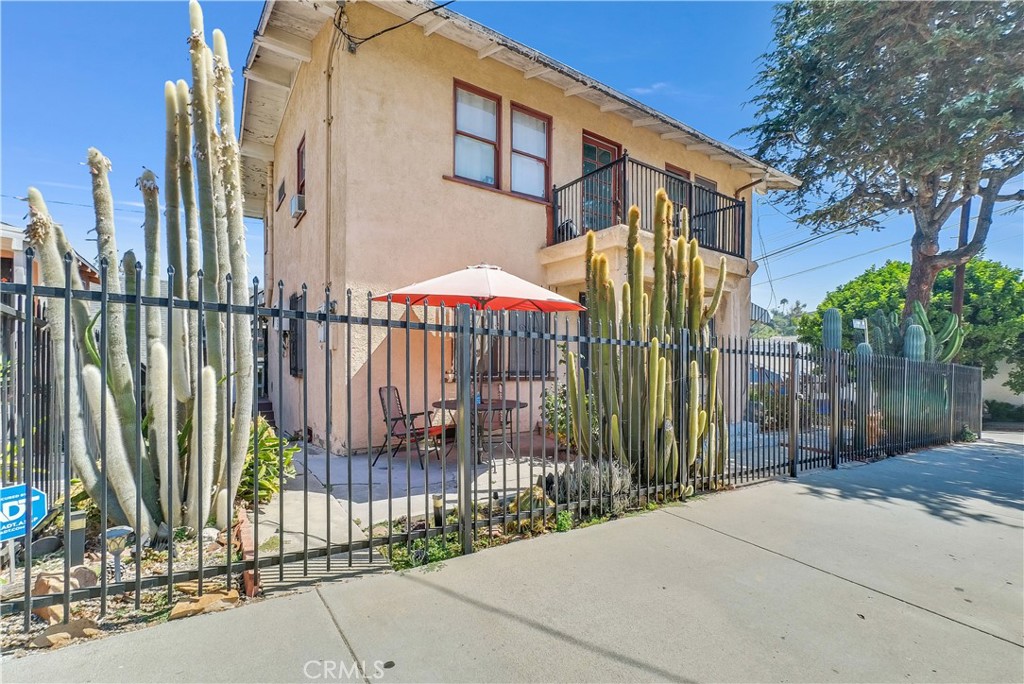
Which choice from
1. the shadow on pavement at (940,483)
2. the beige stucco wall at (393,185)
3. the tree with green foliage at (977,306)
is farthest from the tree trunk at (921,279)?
the beige stucco wall at (393,185)

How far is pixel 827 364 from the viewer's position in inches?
293

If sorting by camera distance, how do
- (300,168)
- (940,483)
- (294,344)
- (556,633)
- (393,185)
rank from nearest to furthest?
(556,633) → (940,483) → (393,185) → (300,168) → (294,344)

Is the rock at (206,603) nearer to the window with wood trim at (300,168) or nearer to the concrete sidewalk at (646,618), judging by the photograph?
the concrete sidewalk at (646,618)

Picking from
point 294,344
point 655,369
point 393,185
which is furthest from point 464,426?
point 294,344

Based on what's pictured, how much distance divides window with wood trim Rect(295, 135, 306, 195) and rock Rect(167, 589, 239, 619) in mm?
Answer: 7677

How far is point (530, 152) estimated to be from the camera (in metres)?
9.30

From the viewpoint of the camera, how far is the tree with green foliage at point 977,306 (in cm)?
1548

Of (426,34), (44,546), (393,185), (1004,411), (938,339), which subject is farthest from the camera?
(1004,411)

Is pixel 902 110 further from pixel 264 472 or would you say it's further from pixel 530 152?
pixel 264 472

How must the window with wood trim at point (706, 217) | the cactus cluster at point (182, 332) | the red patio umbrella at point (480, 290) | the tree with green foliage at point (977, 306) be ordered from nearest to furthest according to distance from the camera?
the cactus cluster at point (182, 332)
the red patio umbrella at point (480, 290)
the window with wood trim at point (706, 217)
the tree with green foliage at point (977, 306)

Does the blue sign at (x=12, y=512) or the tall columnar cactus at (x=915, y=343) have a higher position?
the tall columnar cactus at (x=915, y=343)

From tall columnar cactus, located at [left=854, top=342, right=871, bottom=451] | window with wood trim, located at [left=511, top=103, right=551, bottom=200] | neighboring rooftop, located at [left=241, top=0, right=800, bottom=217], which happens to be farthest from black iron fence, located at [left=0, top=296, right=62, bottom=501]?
tall columnar cactus, located at [left=854, top=342, right=871, bottom=451]

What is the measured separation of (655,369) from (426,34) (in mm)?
6496

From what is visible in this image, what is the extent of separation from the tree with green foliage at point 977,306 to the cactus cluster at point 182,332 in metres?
18.6
